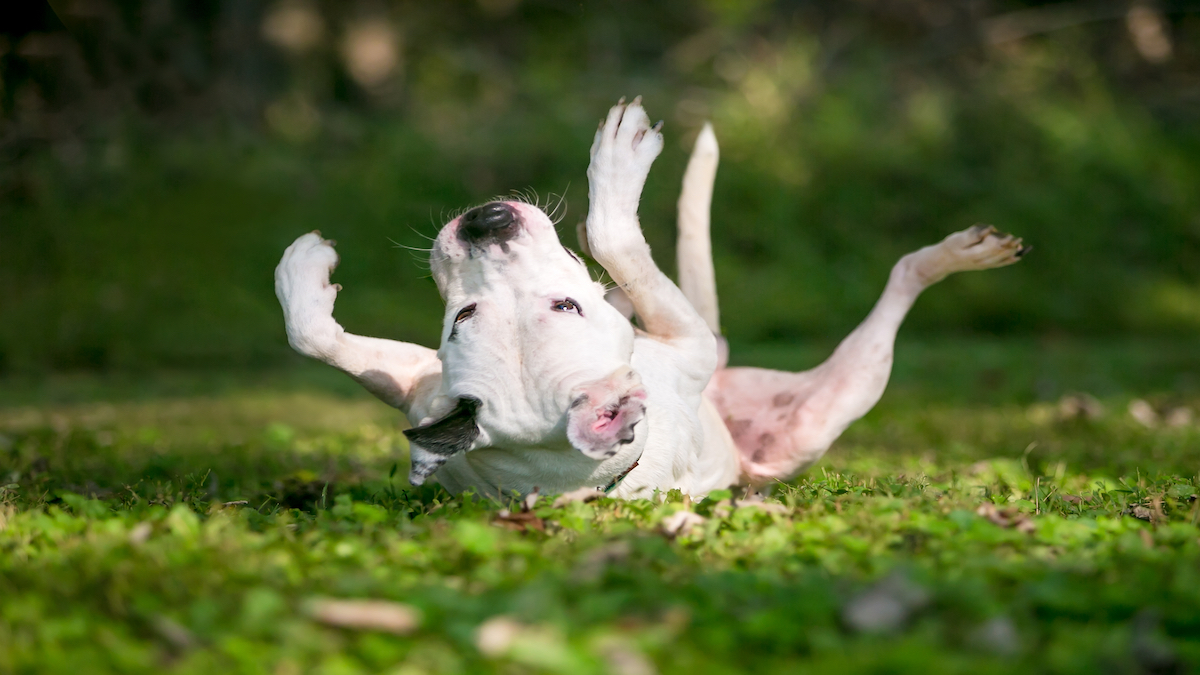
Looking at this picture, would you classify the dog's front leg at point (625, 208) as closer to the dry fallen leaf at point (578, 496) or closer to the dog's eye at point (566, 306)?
the dog's eye at point (566, 306)

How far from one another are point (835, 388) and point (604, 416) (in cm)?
157

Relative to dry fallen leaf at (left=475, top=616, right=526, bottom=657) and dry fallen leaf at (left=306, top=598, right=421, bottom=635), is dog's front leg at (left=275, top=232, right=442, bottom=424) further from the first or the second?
dry fallen leaf at (left=475, top=616, right=526, bottom=657)

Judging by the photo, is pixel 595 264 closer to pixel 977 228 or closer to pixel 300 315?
pixel 300 315

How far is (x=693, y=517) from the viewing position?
2.88m

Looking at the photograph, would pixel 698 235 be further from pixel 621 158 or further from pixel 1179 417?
pixel 1179 417

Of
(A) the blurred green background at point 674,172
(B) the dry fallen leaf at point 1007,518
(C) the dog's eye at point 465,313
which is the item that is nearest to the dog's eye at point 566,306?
(C) the dog's eye at point 465,313

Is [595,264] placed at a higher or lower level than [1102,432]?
higher

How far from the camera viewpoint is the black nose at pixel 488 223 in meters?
3.38

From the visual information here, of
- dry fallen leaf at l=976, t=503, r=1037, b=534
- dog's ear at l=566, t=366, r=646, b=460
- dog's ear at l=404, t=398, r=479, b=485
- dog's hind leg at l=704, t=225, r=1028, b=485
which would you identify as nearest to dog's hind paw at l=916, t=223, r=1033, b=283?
dog's hind leg at l=704, t=225, r=1028, b=485

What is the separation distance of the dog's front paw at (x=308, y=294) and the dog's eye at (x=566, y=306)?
794mm

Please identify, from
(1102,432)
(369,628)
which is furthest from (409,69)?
(369,628)

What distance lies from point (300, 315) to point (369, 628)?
1847 mm

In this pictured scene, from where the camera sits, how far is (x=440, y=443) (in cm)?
310

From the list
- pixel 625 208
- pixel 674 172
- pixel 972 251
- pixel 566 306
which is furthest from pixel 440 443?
pixel 674 172
